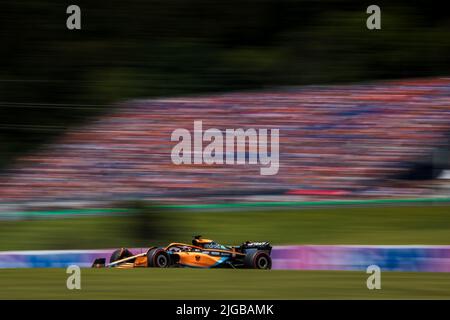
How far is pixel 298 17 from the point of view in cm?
1472

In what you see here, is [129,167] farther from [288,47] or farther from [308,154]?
[288,47]

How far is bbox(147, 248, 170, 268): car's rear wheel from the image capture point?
6.10 meters

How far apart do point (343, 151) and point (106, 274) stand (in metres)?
5.58

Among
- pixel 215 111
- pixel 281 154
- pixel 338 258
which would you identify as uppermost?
pixel 215 111

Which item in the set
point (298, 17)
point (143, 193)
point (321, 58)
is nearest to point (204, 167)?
point (143, 193)

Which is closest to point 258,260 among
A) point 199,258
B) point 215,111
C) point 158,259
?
point 199,258

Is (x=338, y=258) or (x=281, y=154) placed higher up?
(x=281, y=154)

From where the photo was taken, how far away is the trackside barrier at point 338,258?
658 centimetres
